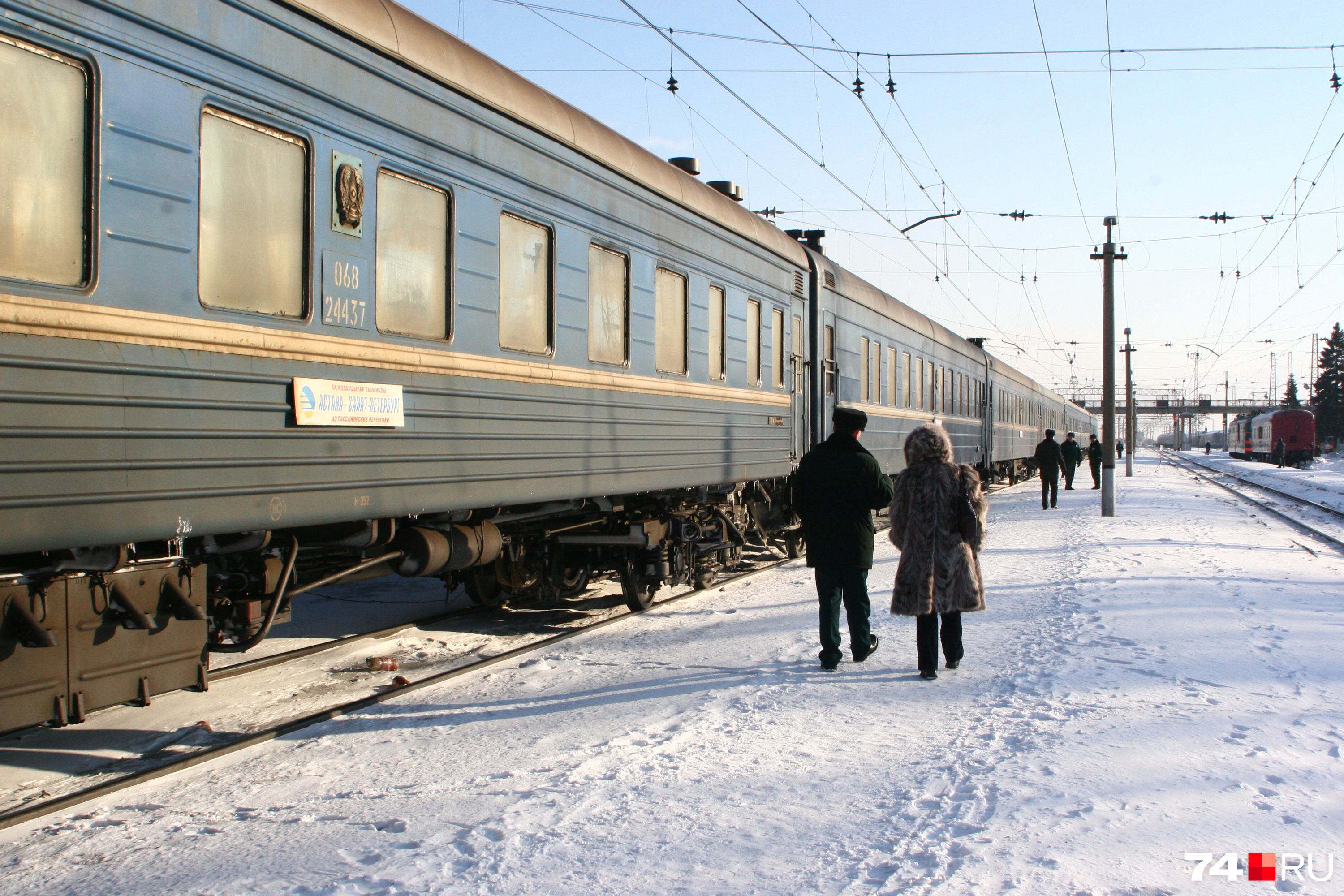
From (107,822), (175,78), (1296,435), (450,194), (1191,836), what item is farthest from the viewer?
(1296,435)

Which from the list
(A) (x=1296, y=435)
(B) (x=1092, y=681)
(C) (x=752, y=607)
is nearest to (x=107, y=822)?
(B) (x=1092, y=681)

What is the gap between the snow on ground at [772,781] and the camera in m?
3.39

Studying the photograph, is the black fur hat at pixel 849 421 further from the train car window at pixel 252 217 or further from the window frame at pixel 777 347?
the window frame at pixel 777 347

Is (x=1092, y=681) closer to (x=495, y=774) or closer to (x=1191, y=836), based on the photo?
(x=1191, y=836)

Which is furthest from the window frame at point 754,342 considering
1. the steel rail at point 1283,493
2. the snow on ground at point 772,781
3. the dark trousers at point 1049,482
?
the steel rail at point 1283,493

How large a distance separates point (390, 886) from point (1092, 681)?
4137 millimetres

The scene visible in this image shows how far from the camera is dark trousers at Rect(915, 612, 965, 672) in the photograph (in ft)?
19.5

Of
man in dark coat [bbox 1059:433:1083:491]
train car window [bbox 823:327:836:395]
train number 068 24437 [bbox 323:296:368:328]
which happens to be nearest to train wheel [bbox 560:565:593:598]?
train number 068 24437 [bbox 323:296:368:328]

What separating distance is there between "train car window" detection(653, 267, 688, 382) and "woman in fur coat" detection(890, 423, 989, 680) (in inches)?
105

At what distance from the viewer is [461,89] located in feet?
18.9

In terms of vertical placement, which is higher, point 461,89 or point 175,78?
point 461,89

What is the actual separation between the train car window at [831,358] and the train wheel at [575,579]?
4700 mm

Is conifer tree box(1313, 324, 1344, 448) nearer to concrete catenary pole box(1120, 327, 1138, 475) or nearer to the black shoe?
concrete catenary pole box(1120, 327, 1138, 475)

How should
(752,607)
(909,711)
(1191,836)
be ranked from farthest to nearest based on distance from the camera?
(752,607)
(909,711)
(1191,836)
